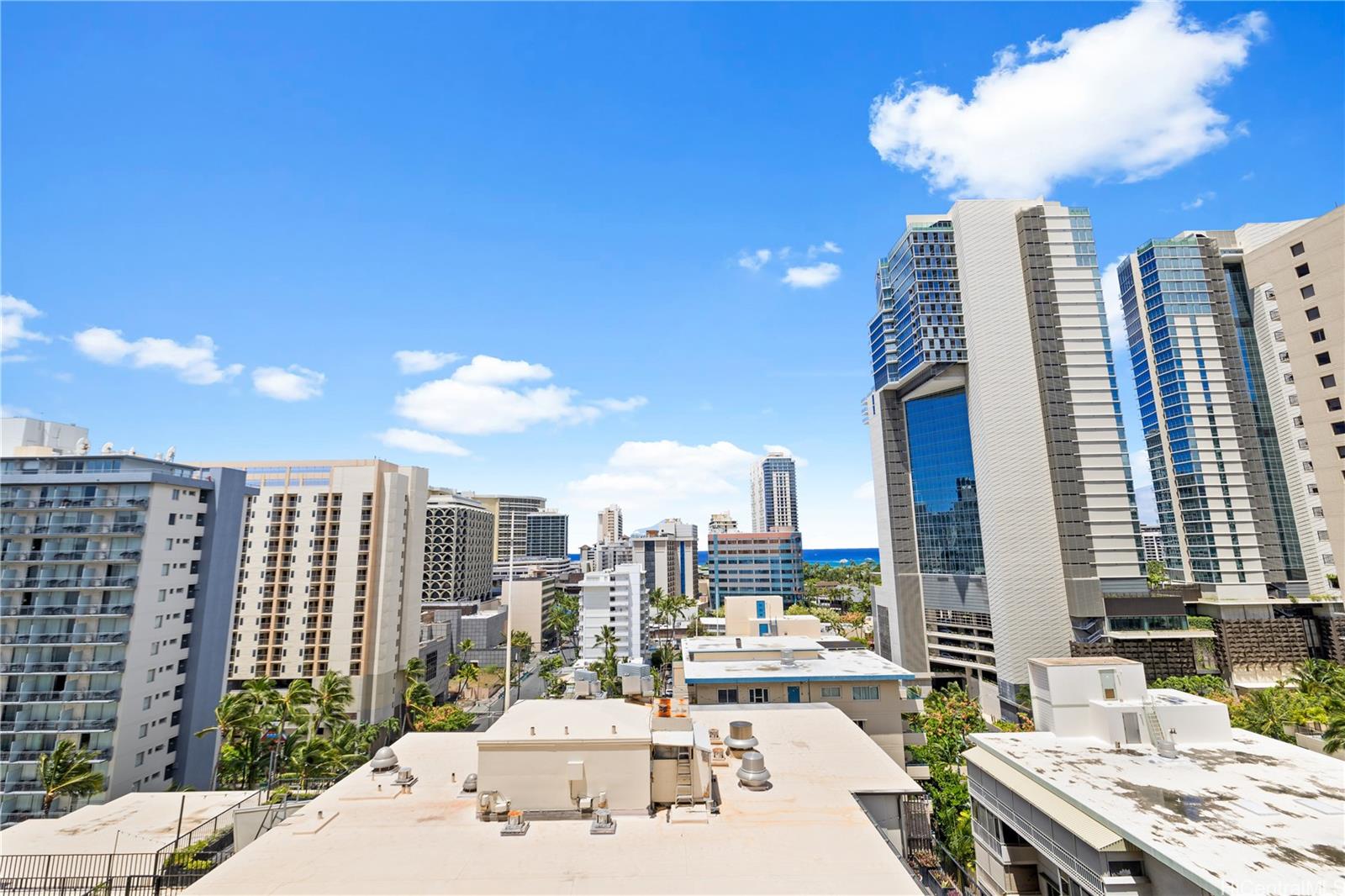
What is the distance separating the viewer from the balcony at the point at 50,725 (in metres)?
45.0

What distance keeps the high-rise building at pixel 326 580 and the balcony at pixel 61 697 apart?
98.5ft

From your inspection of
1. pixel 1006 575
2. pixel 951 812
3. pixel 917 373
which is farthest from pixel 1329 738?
pixel 917 373

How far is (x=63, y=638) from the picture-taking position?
154 ft

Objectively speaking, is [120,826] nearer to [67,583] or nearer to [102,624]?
[102,624]

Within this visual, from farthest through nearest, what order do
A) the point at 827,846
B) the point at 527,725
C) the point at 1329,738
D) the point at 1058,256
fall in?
the point at 1058,256, the point at 1329,738, the point at 527,725, the point at 827,846

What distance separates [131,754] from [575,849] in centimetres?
5269

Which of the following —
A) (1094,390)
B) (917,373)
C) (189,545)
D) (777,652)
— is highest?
(917,373)

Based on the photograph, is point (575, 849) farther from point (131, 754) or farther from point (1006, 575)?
point (1006, 575)

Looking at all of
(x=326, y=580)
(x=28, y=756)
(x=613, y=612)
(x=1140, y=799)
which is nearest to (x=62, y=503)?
(x=28, y=756)

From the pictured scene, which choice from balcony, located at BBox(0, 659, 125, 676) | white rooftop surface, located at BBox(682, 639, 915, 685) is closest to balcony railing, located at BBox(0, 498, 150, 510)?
balcony, located at BBox(0, 659, 125, 676)

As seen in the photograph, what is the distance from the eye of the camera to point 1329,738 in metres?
34.8

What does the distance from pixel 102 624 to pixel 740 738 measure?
2155 inches

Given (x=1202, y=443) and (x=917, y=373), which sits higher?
(x=917, y=373)

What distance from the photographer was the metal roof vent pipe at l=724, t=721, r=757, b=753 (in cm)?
2581
